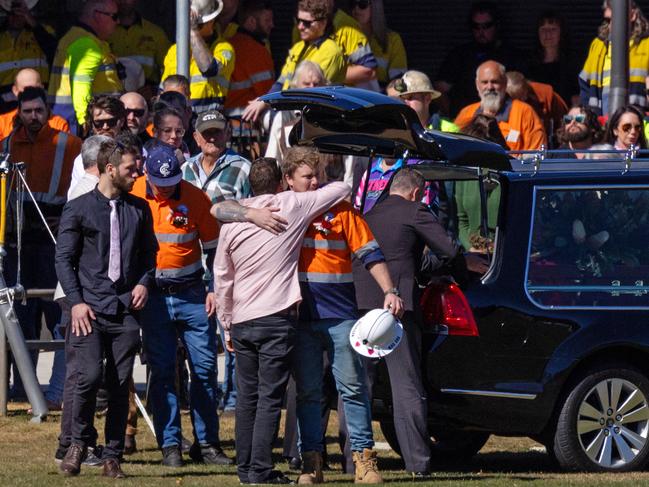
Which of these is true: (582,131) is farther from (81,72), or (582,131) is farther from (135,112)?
(81,72)

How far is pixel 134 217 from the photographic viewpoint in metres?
9.80

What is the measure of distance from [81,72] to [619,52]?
4.42 metres

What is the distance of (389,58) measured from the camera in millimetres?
15969

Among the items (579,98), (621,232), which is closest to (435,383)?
(621,232)

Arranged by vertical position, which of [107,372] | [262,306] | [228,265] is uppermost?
[228,265]

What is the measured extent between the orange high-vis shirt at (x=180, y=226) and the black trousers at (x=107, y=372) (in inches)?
26.3

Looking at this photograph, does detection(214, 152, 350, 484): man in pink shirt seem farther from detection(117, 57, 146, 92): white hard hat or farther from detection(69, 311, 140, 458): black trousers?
detection(117, 57, 146, 92): white hard hat

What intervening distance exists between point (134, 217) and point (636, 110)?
196 inches

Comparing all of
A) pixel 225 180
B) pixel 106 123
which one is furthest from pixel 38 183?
pixel 225 180

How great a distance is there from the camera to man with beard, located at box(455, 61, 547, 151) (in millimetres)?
14125

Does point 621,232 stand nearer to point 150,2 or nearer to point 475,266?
point 475,266

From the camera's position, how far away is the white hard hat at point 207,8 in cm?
1429

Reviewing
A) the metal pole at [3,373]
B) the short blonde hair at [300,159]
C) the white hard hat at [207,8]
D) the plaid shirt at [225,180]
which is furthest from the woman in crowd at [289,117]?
the short blonde hair at [300,159]

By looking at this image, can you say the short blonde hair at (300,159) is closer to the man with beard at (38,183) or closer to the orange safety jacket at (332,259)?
the orange safety jacket at (332,259)
